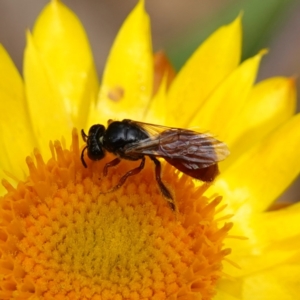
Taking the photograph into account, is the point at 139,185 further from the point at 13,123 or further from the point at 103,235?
the point at 13,123

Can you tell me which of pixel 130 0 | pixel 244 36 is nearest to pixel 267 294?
pixel 244 36

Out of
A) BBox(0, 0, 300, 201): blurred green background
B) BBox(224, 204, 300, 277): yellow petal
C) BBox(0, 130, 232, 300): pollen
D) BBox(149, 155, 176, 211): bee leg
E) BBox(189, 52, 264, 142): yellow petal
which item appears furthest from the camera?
BBox(0, 0, 300, 201): blurred green background

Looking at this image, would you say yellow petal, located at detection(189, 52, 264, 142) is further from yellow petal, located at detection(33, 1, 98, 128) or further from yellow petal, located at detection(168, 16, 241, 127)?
yellow petal, located at detection(33, 1, 98, 128)

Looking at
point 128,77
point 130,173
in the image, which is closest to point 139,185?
point 130,173

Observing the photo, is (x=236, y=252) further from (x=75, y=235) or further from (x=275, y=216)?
(x=75, y=235)

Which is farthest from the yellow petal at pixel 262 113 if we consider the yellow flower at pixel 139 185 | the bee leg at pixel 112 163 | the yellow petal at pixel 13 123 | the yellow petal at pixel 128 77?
the yellow petal at pixel 13 123

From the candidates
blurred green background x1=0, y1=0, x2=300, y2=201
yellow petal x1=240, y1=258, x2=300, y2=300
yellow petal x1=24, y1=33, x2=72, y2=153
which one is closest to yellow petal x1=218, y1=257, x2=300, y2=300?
yellow petal x1=240, y1=258, x2=300, y2=300
